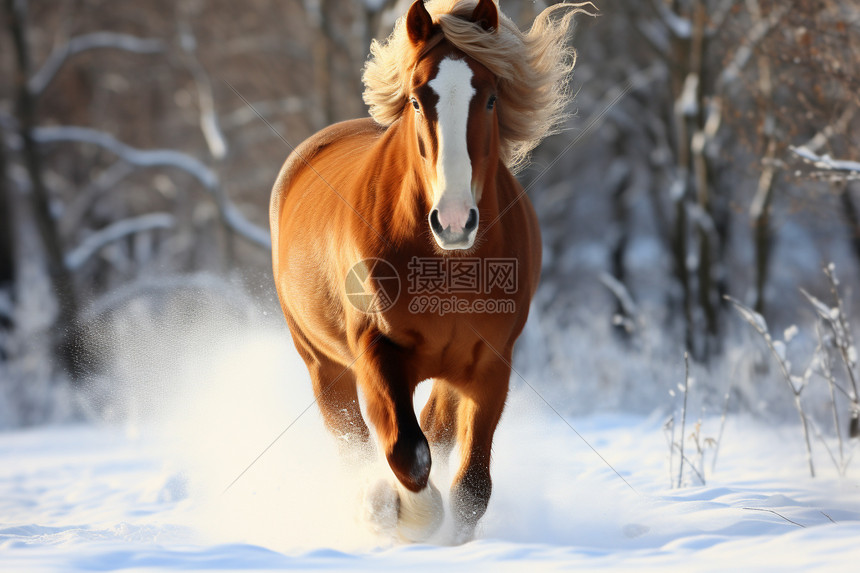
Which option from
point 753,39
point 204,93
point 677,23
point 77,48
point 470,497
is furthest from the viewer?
point 77,48

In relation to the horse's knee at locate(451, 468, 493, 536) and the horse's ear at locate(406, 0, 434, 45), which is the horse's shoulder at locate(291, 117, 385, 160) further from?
the horse's knee at locate(451, 468, 493, 536)

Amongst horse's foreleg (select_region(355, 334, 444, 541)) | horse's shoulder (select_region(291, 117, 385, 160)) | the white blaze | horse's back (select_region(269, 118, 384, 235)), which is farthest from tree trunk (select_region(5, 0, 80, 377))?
the white blaze

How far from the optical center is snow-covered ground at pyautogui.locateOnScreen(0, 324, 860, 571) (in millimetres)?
2768

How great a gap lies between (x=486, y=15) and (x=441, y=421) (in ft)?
6.30

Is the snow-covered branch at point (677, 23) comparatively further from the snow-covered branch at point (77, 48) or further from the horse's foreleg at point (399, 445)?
the snow-covered branch at point (77, 48)

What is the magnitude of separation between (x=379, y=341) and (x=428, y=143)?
0.83 m

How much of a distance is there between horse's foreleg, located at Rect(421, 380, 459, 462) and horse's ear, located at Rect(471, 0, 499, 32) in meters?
1.68

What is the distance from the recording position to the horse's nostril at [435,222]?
9.29ft

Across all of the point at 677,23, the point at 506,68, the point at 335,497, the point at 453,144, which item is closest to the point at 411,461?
the point at 335,497

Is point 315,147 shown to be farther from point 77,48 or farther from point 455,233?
point 77,48

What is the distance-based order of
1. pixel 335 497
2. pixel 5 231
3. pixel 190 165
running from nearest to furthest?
1. pixel 335 497
2. pixel 190 165
3. pixel 5 231

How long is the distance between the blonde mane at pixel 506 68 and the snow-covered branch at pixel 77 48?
9051mm

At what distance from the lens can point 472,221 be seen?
2.83 metres

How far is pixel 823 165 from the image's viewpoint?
13.9 ft
